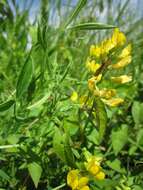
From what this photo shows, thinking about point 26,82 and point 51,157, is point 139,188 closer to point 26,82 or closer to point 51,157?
point 51,157

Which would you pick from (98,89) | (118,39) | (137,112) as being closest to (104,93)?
(98,89)

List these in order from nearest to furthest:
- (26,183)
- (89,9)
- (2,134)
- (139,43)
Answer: (2,134) → (26,183) → (139,43) → (89,9)

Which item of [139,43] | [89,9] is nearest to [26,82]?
[139,43]

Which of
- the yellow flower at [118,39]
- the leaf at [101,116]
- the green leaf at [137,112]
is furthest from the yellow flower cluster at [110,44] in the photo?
the green leaf at [137,112]

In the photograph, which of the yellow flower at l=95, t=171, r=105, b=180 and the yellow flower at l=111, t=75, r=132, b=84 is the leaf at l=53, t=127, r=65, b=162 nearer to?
the yellow flower at l=95, t=171, r=105, b=180

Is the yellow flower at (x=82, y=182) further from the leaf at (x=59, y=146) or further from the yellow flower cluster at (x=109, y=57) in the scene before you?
the yellow flower cluster at (x=109, y=57)
